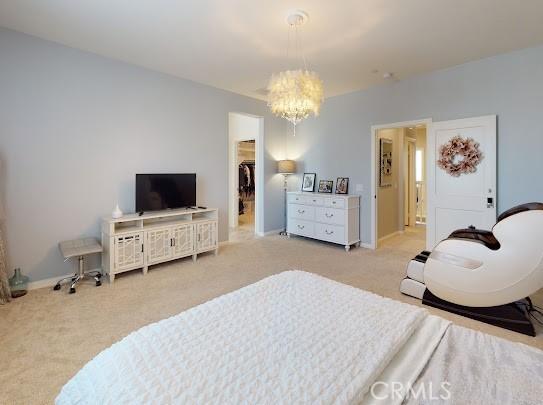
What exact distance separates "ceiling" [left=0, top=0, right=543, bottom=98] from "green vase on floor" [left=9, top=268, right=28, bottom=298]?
101 inches

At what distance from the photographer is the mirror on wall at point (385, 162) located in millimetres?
5098

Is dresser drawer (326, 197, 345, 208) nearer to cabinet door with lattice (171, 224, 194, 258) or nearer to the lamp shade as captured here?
the lamp shade

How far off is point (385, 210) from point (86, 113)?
5.02 m

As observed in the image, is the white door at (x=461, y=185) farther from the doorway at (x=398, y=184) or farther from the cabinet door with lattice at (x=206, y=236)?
the cabinet door with lattice at (x=206, y=236)

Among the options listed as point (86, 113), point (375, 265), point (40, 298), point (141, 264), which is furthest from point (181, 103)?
point (375, 265)

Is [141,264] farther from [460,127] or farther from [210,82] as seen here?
[460,127]

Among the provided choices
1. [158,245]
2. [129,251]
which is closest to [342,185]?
[158,245]

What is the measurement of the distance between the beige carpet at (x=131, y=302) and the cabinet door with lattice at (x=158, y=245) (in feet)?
0.57

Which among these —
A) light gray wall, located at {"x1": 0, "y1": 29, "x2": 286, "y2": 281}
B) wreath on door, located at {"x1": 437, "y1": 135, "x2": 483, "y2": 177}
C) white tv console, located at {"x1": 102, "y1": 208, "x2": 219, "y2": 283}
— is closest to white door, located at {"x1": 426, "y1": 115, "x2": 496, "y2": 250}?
wreath on door, located at {"x1": 437, "y1": 135, "x2": 483, "y2": 177}

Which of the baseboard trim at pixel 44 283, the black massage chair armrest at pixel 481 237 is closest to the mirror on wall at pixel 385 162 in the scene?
the black massage chair armrest at pixel 481 237

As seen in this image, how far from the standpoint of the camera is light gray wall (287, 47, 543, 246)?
3.33 m

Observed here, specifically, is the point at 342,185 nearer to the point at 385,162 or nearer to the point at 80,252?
the point at 385,162

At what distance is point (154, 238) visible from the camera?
143 inches

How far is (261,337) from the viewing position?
112cm
